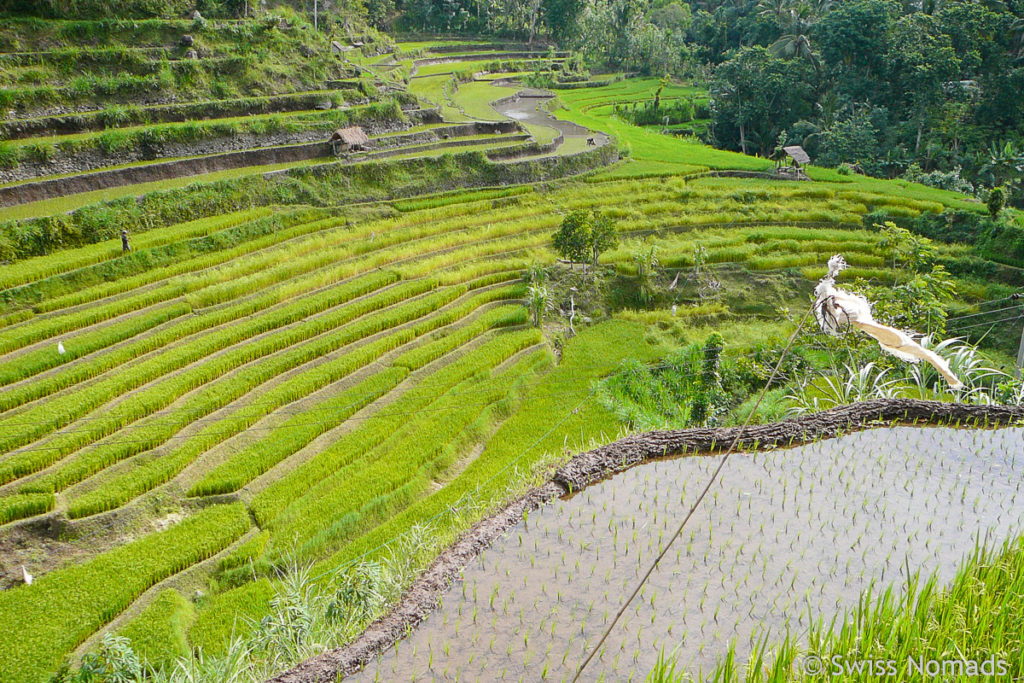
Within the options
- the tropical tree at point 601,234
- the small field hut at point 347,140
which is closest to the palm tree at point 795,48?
the small field hut at point 347,140

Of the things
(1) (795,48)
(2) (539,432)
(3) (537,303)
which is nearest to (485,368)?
(2) (539,432)

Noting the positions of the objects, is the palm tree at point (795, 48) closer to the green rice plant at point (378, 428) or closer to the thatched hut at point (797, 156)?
the thatched hut at point (797, 156)

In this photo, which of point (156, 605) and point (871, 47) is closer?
point (156, 605)

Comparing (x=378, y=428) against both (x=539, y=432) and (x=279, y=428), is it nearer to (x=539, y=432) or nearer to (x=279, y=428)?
(x=279, y=428)

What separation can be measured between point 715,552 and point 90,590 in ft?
30.1

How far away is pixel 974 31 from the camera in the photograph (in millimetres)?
37219

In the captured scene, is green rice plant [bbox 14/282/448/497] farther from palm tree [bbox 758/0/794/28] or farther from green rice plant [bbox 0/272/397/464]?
palm tree [bbox 758/0/794/28]

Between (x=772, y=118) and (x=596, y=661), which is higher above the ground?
(x=772, y=118)

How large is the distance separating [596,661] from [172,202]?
2065cm

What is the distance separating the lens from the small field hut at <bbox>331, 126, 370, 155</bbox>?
28.3m

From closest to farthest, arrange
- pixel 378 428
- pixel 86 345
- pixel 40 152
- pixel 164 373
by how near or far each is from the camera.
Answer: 1. pixel 378 428
2. pixel 164 373
3. pixel 86 345
4. pixel 40 152

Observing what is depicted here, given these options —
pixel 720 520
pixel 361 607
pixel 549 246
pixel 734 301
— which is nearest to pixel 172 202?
pixel 549 246

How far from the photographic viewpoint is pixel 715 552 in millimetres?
8789

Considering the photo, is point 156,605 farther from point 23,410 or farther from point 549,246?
point 549,246
